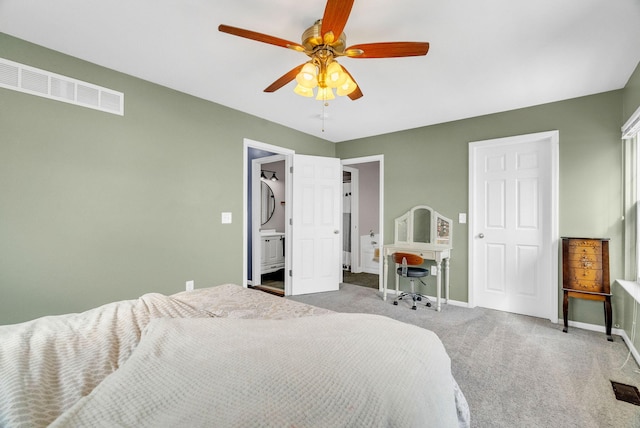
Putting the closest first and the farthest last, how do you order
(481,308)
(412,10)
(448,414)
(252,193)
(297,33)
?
(448,414)
(412,10)
(297,33)
(481,308)
(252,193)

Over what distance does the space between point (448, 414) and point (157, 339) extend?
1055 millimetres

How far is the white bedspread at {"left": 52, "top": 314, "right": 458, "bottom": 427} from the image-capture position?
0.68 metres

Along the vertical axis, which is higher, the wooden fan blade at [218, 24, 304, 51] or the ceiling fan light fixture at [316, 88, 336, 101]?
the wooden fan blade at [218, 24, 304, 51]

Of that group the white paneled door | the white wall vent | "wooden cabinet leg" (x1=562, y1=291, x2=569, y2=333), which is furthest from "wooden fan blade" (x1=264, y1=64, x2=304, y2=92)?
"wooden cabinet leg" (x1=562, y1=291, x2=569, y2=333)

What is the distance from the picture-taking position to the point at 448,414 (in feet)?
3.18

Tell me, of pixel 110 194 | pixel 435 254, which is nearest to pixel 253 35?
pixel 110 194

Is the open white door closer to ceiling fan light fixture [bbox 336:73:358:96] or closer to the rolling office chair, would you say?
the rolling office chair

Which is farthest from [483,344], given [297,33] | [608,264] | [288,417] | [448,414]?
[297,33]

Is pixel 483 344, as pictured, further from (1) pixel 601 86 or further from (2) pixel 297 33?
(2) pixel 297 33

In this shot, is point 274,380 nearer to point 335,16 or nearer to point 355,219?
point 335,16

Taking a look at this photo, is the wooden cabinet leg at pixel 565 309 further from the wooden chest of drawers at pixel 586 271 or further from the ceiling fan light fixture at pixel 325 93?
the ceiling fan light fixture at pixel 325 93

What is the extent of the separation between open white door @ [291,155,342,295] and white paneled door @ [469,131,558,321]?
194 centimetres

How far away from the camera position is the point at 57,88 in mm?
2234

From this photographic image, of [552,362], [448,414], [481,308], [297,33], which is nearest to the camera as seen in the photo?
[448,414]
